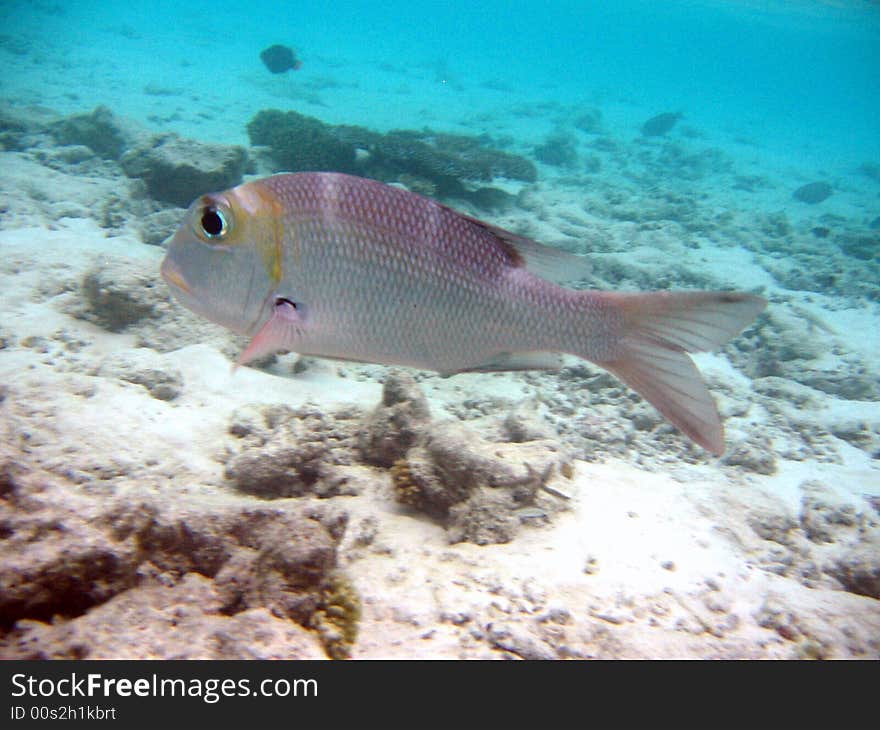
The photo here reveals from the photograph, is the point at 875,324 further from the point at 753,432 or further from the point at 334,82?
the point at 334,82

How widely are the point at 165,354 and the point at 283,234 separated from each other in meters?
3.81

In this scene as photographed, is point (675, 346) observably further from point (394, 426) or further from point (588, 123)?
point (588, 123)

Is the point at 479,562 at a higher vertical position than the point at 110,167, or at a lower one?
lower

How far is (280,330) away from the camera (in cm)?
192

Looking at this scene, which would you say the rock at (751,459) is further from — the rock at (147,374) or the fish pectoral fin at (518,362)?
the rock at (147,374)

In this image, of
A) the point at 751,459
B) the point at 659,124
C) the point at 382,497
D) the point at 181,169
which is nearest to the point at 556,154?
the point at 659,124

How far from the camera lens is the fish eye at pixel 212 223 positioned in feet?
6.19

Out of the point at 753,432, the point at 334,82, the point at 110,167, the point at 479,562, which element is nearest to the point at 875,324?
the point at 753,432

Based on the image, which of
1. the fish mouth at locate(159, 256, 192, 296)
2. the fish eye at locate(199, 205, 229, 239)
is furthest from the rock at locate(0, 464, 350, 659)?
the fish eye at locate(199, 205, 229, 239)

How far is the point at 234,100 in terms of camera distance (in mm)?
21812

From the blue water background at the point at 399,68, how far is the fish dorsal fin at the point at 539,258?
16.8 m

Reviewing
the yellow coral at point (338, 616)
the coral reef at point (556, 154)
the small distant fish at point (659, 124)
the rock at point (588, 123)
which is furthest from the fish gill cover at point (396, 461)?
the small distant fish at point (659, 124)

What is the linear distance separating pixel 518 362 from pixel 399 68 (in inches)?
1850
